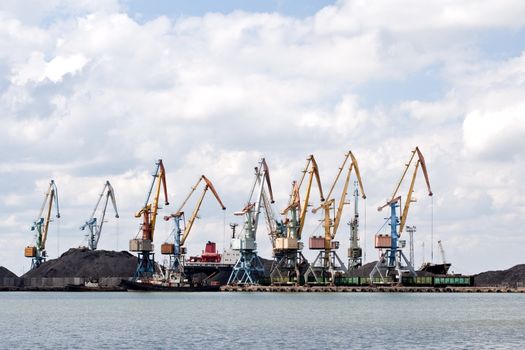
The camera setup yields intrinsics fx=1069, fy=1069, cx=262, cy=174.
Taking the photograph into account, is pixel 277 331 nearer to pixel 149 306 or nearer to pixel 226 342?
pixel 226 342

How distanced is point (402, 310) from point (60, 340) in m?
55.9

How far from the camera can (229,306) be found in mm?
138375

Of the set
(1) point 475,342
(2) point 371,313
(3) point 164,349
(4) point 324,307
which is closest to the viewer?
(3) point 164,349

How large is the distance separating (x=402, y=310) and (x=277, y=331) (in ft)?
134

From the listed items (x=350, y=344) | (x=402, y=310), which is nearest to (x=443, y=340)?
(x=350, y=344)

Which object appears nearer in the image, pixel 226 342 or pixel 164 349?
pixel 164 349

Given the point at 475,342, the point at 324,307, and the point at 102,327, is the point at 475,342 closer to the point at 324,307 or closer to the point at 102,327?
the point at 102,327

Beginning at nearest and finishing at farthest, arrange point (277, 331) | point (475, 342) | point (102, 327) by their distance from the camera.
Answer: point (475, 342) → point (277, 331) → point (102, 327)

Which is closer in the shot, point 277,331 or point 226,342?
point 226,342

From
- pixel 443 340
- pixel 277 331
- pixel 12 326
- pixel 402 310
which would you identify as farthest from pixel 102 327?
pixel 402 310

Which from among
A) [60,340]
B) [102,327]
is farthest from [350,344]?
[102,327]

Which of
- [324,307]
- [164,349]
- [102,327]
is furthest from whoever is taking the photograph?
[324,307]

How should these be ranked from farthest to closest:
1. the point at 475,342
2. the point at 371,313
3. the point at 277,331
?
1. the point at 371,313
2. the point at 277,331
3. the point at 475,342

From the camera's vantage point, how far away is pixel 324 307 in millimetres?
133875
